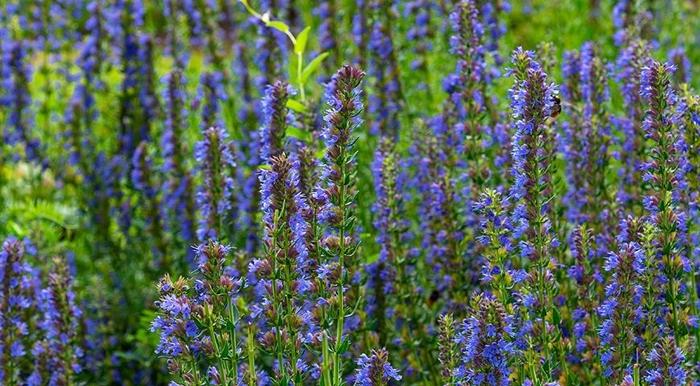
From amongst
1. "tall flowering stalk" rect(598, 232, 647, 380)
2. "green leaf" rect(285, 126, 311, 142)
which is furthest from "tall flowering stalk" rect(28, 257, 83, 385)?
"tall flowering stalk" rect(598, 232, 647, 380)

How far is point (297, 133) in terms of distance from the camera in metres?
4.45

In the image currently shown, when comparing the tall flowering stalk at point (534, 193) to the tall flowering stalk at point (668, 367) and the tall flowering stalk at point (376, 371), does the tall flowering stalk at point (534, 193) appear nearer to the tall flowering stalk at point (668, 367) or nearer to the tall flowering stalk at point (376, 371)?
the tall flowering stalk at point (668, 367)

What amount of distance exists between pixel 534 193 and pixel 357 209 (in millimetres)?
1696

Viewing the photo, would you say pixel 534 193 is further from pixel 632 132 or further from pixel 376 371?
pixel 632 132

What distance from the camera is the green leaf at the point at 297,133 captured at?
172 inches

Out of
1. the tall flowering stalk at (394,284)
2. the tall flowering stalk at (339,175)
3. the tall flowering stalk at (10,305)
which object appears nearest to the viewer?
the tall flowering stalk at (339,175)

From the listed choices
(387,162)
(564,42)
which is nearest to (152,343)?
(387,162)

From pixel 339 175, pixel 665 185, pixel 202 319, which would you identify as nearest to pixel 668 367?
pixel 665 185

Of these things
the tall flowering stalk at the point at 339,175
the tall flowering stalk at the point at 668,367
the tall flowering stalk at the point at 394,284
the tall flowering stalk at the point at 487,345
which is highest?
the tall flowering stalk at the point at 394,284

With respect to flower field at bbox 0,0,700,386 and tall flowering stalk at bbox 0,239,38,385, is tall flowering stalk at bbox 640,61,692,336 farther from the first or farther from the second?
tall flowering stalk at bbox 0,239,38,385

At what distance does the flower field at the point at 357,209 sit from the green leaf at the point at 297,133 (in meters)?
0.02

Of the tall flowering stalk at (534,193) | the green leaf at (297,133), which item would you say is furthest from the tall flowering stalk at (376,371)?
the green leaf at (297,133)

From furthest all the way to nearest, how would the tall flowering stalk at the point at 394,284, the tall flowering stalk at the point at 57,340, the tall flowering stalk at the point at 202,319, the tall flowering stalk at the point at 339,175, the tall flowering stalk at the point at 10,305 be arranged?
the tall flowering stalk at the point at 394,284
the tall flowering stalk at the point at 57,340
the tall flowering stalk at the point at 10,305
the tall flowering stalk at the point at 339,175
the tall flowering stalk at the point at 202,319

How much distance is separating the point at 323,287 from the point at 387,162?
1059 mm
